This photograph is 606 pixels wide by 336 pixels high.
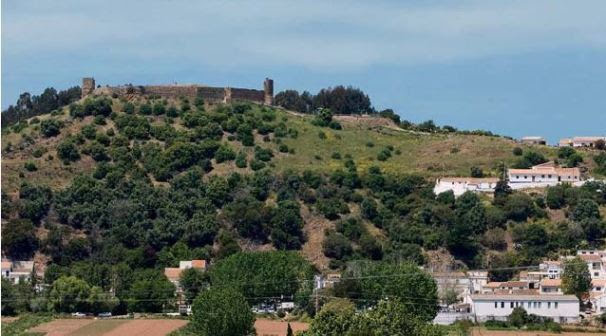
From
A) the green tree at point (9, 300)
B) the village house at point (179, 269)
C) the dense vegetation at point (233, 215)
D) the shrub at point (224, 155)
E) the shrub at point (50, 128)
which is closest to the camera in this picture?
the green tree at point (9, 300)

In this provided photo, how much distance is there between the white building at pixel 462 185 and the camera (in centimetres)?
6912

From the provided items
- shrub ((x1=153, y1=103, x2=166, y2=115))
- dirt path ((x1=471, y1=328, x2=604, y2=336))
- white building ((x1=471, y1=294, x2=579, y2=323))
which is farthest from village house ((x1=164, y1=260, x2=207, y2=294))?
shrub ((x1=153, y1=103, x2=166, y2=115))

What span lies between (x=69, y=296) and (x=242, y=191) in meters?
19.0

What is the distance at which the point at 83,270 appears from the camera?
180 ft

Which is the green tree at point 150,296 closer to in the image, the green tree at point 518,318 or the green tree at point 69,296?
the green tree at point 69,296

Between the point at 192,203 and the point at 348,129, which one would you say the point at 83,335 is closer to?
the point at 192,203

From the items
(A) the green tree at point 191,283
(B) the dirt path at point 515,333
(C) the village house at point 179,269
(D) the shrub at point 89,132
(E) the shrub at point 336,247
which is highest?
(D) the shrub at point 89,132

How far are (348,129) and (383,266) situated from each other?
99.9 feet

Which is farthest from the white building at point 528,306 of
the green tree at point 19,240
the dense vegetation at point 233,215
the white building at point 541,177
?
the green tree at point 19,240

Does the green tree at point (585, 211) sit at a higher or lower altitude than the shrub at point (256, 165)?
lower

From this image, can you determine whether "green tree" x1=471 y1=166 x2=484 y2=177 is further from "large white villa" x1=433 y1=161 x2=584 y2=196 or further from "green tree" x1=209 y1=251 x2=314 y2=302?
"green tree" x1=209 y1=251 x2=314 y2=302

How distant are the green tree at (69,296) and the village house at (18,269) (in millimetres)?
2995

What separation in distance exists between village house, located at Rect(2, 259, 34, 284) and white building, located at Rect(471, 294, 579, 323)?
58.3 ft

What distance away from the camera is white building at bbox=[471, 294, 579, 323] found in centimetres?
5009
